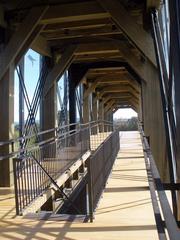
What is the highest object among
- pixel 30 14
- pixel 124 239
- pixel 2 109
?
pixel 30 14

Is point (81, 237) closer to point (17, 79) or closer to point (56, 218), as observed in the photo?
point (56, 218)

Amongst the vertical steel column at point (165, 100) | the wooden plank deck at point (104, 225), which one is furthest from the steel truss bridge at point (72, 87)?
the wooden plank deck at point (104, 225)

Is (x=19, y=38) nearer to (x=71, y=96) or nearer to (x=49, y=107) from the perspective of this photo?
(x=49, y=107)

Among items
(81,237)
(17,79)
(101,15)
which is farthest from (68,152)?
(81,237)

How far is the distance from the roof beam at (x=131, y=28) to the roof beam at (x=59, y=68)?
3.32 meters

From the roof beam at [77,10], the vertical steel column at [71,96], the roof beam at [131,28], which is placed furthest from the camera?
the vertical steel column at [71,96]

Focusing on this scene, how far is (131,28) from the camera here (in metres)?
6.21

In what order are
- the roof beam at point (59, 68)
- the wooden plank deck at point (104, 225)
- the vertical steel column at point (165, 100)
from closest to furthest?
the vertical steel column at point (165, 100) → the wooden plank deck at point (104, 225) → the roof beam at point (59, 68)

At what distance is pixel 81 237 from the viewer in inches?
143

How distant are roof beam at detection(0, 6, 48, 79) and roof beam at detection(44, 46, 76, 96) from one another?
2.85 metres

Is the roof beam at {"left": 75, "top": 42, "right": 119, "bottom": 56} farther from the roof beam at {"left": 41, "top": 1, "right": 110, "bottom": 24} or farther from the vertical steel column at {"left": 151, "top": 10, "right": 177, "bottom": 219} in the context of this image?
the vertical steel column at {"left": 151, "top": 10, "right": 177, "bottom": 219}

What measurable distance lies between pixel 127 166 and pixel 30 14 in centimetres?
428

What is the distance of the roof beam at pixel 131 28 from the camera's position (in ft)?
19.5

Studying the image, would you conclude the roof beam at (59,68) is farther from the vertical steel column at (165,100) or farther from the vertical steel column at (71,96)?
the vertical steel column at (165,100)
